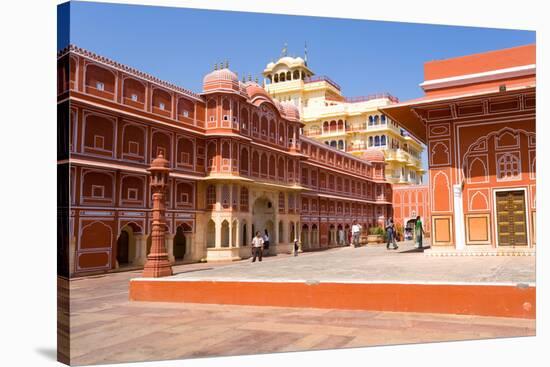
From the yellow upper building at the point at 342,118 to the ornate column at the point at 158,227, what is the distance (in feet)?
111

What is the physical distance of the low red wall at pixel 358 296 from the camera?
7332 millimetres

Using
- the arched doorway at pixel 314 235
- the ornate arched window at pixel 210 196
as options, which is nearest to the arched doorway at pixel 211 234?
the ornate arched window at pixel 210 196

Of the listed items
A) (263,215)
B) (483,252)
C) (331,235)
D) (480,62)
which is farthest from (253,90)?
(483,252)

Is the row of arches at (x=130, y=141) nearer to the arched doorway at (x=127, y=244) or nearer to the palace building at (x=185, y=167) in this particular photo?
the palace building at (x=185, y=167)

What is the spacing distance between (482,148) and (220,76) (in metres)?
12.1

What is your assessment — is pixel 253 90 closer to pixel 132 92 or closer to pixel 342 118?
pixel 132 92

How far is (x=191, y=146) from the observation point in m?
21.1

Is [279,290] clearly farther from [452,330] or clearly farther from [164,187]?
[164,187]

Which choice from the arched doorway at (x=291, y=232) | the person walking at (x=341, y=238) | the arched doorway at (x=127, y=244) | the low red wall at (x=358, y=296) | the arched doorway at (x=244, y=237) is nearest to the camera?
the low red wall at (x=358, y=296)

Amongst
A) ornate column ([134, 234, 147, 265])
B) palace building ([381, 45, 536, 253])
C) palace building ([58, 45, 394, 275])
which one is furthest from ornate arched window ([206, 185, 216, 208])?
palace building ([381, 45, 536, 253])

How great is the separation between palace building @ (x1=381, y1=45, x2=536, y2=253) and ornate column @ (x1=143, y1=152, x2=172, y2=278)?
713 centimetres

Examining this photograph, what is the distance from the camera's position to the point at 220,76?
21938mm

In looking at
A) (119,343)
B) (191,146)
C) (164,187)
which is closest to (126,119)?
(191,146)

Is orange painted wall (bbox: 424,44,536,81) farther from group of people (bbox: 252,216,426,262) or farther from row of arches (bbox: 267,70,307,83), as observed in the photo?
row of arches (bbox: 267,70,307,83)
